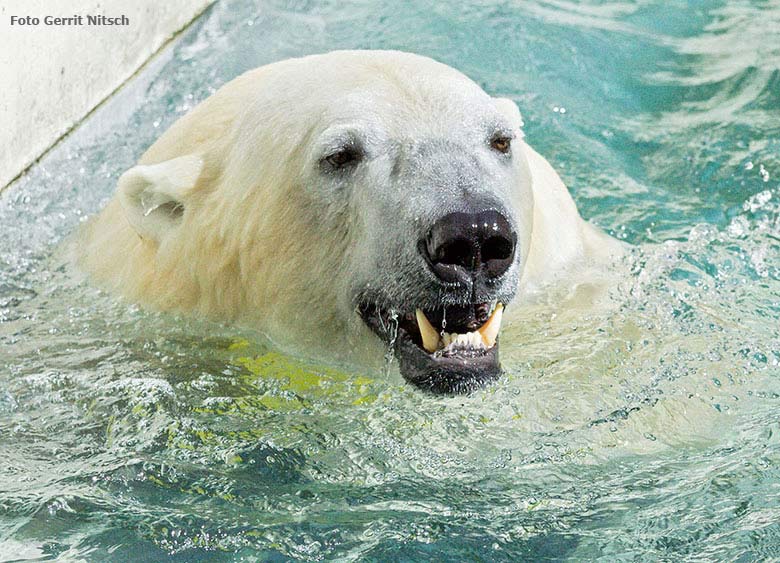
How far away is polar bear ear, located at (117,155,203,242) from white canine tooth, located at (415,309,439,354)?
2.97 feet

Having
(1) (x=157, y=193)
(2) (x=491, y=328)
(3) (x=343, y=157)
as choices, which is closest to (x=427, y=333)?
(2) (x=491, y=328)

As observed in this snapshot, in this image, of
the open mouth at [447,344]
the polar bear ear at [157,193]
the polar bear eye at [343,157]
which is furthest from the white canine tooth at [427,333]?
the polar bear ear at [157,193]

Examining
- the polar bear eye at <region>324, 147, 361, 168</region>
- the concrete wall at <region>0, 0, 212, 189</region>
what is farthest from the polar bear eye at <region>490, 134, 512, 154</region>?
the concrete wall at <region>0, 0, 212, 189</region>

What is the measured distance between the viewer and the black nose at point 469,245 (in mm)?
2822

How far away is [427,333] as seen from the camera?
3166 mm

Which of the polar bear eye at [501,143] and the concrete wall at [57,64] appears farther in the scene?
the concrete wall at [57,64]

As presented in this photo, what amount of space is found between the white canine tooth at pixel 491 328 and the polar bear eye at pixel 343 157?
1.82 ft

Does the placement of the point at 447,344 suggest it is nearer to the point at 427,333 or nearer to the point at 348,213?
the point at 427,333

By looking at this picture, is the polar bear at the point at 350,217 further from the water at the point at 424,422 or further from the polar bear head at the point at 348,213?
the water at the point at 424,422

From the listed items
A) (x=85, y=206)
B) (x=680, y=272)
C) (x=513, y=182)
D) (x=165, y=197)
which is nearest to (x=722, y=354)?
(x=680, y=272)

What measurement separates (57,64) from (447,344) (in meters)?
3.20

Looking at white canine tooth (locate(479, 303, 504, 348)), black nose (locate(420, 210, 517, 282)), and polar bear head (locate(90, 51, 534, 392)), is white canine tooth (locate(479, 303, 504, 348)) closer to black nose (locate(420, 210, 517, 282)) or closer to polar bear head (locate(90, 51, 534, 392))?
polar bear head (locate(90, 51, 534, 392))

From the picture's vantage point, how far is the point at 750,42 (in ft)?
21.2

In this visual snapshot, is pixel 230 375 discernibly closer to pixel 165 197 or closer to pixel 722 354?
pixel 165 197
